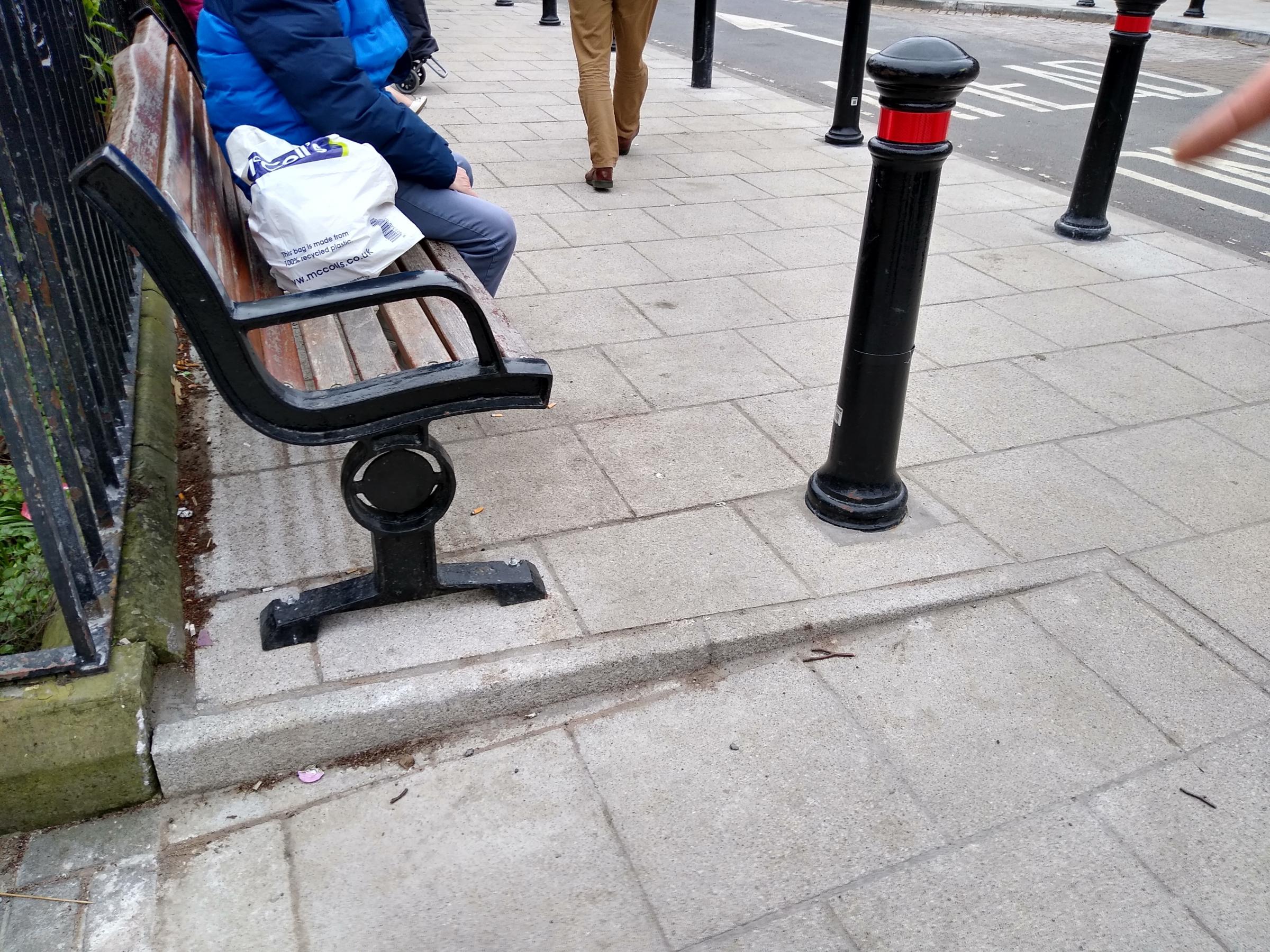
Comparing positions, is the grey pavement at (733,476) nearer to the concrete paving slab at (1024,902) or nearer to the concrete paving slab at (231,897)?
the concrete paving slab at (231,897)

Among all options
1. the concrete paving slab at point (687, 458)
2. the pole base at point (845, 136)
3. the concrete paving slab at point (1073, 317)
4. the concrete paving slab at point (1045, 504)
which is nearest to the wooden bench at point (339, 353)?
the concrete paving slab at point (687, 458)

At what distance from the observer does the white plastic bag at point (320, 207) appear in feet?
9.00

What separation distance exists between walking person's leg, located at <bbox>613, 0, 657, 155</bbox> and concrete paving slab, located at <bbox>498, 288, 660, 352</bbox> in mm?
2260

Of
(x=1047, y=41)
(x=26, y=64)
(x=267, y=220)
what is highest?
(x=26, y=64)

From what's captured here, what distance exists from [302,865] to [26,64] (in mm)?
1910

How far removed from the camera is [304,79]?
2939 mm

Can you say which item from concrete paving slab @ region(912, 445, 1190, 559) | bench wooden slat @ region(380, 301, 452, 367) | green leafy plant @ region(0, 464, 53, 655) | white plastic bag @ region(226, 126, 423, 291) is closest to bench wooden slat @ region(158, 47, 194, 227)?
white plastic bag @ region(226, 126, 423, 291)

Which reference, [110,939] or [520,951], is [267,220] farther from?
[520,951]

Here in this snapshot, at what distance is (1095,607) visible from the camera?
2943 mm

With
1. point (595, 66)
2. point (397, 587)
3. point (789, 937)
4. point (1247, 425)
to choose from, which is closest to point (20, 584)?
point (397, 587)

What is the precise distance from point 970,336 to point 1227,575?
1787 millimetres

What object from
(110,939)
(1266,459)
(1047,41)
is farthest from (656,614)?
(1047,41)

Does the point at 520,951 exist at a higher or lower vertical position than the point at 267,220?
lower

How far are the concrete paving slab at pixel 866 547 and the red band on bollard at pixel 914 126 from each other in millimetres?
1117
